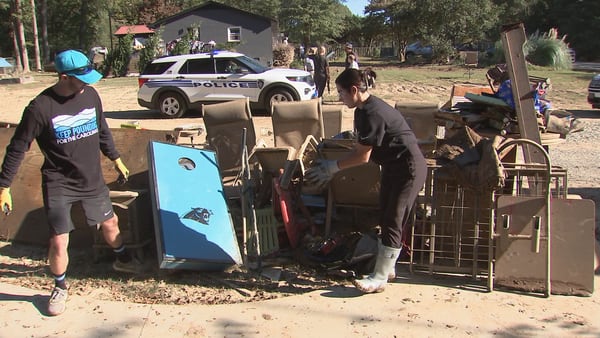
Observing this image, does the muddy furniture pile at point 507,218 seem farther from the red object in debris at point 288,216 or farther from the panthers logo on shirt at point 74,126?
the panthers logo on shirt at point 74,126

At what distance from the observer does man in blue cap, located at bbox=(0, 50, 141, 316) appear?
341 centimetres

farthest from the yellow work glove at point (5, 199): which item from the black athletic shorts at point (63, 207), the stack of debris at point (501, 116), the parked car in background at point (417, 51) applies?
the parked car in background at point (417, 51)

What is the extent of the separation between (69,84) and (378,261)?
249 centimetres

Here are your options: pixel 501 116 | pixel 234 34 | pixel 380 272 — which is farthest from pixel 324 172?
pixel 234 34

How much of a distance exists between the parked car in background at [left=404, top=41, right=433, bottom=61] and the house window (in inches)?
443

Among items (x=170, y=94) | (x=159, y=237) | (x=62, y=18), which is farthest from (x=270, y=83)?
(x=62, y=18)

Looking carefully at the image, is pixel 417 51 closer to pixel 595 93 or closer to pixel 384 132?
pixel 595 93

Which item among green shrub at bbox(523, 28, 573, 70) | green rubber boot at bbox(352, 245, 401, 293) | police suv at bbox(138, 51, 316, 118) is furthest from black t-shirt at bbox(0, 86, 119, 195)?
green shrub at bbox(523, 28, 573, 70)

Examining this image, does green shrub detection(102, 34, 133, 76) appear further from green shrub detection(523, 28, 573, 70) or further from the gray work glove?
the gray work glove

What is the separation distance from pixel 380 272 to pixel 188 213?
163 cm

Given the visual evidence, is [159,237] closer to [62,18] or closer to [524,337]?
[524,337]

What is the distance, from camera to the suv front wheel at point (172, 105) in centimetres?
1338

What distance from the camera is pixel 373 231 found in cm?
462

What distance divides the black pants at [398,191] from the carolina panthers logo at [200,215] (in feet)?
4.88
